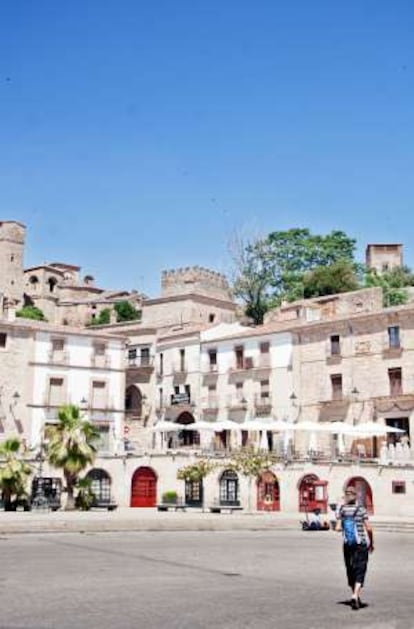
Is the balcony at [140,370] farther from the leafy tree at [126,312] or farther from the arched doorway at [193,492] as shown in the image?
the leafy tree at [126,312]

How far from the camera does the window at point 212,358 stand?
60478 millimetres

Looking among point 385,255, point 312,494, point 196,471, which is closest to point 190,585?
point 312,494

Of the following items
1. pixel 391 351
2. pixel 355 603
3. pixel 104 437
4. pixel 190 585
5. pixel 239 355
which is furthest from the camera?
pixel 104 437

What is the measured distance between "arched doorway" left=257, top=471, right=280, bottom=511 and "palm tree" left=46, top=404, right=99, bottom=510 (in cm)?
1000

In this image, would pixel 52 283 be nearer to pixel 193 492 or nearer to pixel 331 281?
pixel 331 281

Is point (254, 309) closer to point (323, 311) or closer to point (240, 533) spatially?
point (323, 311)

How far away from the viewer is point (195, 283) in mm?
79375

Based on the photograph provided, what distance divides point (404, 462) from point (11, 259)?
73472mm

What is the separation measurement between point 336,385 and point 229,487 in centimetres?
1059

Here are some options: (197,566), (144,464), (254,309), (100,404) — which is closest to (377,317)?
(144,464)

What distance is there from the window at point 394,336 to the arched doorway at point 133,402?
22367mm

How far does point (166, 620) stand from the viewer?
1103cm

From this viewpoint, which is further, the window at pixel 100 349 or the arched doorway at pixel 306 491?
the window at pixel 100 349

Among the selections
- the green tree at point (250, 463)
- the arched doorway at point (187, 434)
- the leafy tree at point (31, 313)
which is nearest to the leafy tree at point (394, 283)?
the arched doorway at point (187, 434)
